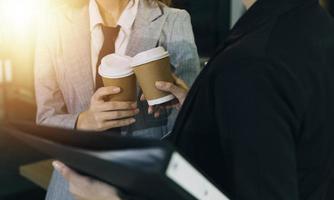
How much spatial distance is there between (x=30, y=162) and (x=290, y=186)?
733 millimetres

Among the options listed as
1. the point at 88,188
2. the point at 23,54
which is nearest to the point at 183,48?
the point at 23,54

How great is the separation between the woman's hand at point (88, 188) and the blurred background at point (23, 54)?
0.35m

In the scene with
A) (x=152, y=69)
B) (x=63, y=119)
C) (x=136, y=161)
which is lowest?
(x=63, y=119)

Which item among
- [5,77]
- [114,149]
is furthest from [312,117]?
[5,77]

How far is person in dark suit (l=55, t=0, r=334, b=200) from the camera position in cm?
66

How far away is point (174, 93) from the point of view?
1052 mm

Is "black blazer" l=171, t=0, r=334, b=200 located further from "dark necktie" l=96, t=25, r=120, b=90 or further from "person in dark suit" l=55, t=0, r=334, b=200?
"dark necktie" l=96, t=25, r=120, b=90

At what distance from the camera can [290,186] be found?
704 millimetres

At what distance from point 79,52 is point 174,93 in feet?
0.74

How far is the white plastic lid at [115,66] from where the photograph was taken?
0.98 meters

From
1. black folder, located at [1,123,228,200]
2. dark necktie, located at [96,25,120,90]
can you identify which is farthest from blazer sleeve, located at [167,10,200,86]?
black folder, located at [1,123,228,200]

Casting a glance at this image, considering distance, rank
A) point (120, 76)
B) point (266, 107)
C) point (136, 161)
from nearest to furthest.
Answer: point (136, 161) < point (266, 107) < point (120, 76)

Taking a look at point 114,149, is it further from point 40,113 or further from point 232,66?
point 40,113

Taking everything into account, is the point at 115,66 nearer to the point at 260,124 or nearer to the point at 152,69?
the point at 152,69
